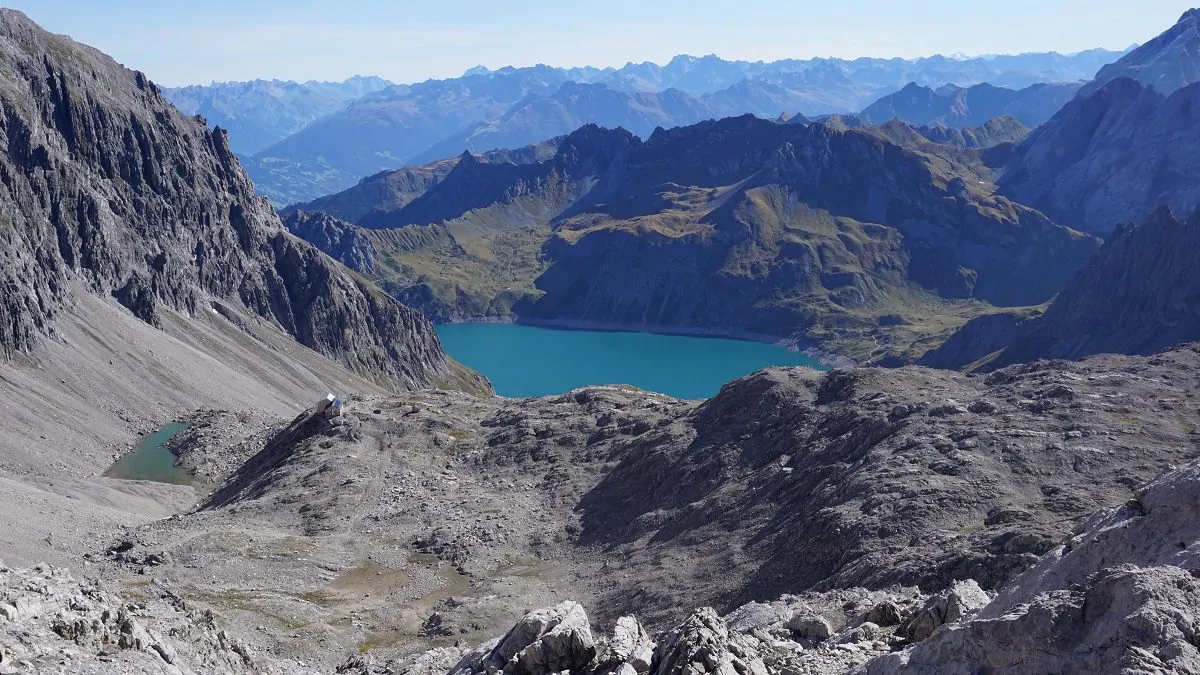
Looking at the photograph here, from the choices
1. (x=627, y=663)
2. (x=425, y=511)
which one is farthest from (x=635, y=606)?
(x=627, y=663)

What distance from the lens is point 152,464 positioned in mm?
139625

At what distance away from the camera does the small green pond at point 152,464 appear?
132m

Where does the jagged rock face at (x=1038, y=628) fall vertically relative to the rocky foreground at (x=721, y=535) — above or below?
above

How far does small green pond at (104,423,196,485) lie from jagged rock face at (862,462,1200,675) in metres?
117

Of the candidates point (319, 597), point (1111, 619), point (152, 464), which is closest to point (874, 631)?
point (1111, 619)

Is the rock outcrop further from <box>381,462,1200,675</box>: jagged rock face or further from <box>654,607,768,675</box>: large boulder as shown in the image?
<box>654,607,768,675</box>: large boulder

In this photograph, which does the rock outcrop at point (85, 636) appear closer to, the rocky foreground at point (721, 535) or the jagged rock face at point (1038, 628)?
the rocky foreground at point (721, 535)

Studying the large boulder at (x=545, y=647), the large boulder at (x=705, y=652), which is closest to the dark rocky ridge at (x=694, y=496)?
the large boulder at (x=545, y=647)

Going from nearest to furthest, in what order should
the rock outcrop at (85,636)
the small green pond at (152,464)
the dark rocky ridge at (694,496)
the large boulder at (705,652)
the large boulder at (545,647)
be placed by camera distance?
the large boulder at (705,652) → the rock outcrop at (85,636) → the large boulder at (545,647) → the dark rocky ridge at (694,496) → the small green pond at (152,464)

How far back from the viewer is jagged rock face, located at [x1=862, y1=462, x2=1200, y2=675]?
23.8 m

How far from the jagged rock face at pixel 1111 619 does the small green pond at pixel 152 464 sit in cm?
11733

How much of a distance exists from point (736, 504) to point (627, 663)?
47586mm

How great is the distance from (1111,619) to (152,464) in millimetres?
134569

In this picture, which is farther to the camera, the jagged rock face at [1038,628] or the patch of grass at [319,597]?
the patch of grass at [319,597]
